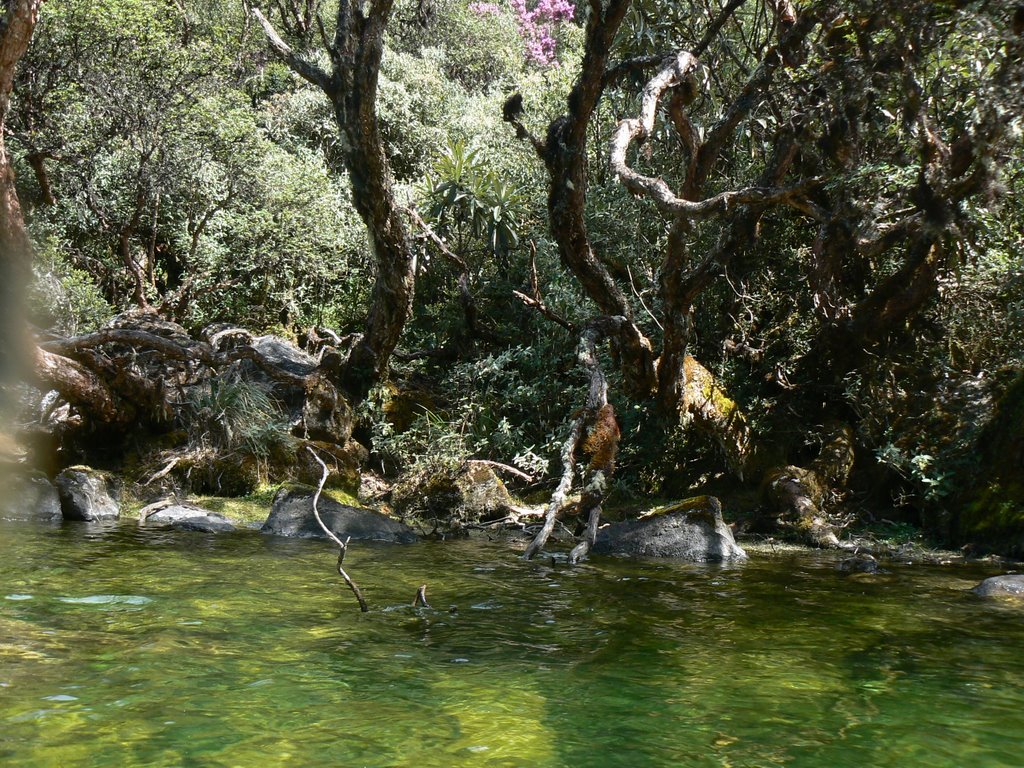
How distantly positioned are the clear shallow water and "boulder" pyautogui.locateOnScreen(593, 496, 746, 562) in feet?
3.75

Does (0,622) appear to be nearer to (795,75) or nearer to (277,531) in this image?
(277,531)

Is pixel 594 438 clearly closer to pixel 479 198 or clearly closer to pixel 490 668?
pixel 490 668

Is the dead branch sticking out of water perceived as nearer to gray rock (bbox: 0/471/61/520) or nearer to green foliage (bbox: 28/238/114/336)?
gray rock (bbox: 0/471/61/520)

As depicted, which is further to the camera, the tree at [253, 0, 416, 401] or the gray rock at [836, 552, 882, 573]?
the tree at [253, 0, 416, 401]

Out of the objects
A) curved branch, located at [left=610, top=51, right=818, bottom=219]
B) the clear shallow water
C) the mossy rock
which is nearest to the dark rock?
the clear shallow water

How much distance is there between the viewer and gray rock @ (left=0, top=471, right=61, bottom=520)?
9.97m

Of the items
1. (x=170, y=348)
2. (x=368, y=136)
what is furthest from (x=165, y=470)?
(x=368, y=136)

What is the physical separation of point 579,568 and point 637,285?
21.5 feet

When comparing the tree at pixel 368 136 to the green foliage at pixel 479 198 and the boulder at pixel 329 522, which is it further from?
the boulder at pixel 329 522

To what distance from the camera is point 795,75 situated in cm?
897

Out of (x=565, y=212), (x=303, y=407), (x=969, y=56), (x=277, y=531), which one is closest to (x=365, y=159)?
(x=565, y=212)

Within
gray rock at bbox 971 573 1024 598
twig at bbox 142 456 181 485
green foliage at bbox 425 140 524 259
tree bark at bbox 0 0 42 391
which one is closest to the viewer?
gray rock at bbox 971 573 1024 598

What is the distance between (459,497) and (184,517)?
3.07m

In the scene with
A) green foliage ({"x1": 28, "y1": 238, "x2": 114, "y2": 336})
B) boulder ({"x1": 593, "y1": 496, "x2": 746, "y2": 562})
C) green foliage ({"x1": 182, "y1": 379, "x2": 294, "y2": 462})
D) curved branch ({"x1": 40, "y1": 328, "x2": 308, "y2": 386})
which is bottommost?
boulder ({"x1": 593, "y1": 496, "x2": 746, "y2": 562})
